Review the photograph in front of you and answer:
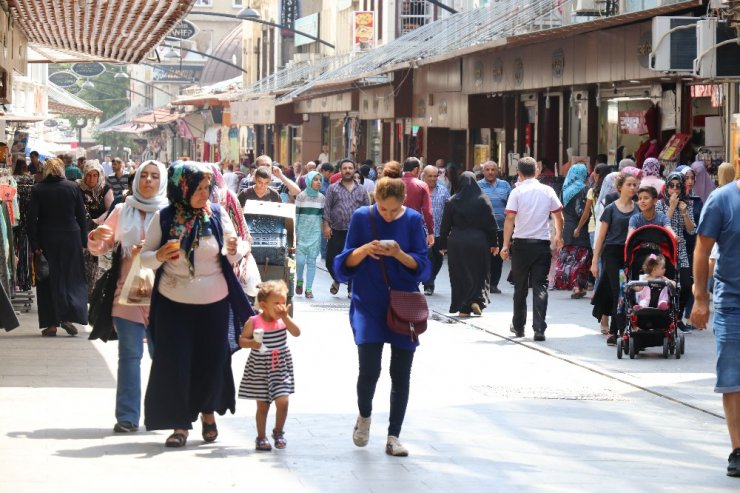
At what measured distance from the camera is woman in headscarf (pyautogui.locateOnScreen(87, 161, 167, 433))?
32.3 feet

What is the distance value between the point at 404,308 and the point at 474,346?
5992mm

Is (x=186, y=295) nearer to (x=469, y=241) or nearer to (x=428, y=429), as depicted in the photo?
(x=428, y=429)

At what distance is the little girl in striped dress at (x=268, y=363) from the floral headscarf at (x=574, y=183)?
12.3m

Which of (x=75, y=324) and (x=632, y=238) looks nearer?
(x=632, y=238)

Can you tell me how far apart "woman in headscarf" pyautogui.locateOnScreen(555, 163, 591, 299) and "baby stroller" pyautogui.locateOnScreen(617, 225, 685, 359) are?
6.00 metres

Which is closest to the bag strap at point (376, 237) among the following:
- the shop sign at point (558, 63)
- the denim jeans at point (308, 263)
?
the denim jeans at point (308, 263)

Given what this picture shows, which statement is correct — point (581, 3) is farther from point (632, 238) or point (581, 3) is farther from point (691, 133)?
point (632, 238)

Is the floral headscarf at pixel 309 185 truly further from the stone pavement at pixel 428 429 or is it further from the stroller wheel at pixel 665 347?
the stroller wheel at pixel 665 347

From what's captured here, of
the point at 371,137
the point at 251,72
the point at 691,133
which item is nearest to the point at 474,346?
the point at 691,133

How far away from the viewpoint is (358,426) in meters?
9.41

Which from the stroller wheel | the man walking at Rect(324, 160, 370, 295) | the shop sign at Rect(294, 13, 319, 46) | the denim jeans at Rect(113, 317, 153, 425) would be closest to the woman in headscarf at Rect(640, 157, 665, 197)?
the stroller wheel

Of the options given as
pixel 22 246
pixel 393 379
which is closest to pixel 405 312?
pixel 393 379

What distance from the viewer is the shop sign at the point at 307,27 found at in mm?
58000

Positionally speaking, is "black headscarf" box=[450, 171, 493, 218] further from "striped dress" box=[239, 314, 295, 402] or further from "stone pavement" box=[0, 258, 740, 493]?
"striped dress" box=[239, 314, 295, 402]
